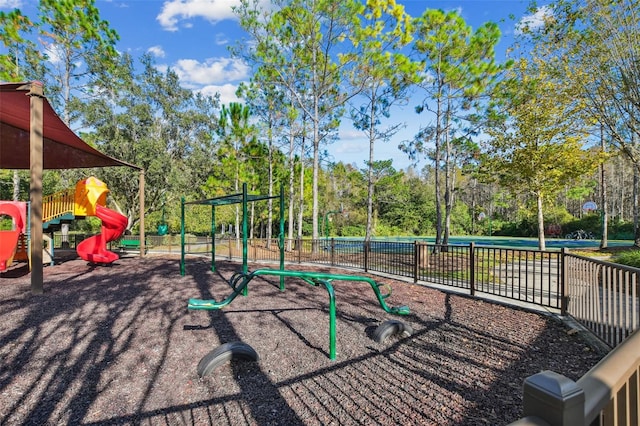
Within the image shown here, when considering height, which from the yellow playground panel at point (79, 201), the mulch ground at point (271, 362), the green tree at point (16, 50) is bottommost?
the mulch ground at point (271, 362)

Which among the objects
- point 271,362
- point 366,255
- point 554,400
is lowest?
point 271,362

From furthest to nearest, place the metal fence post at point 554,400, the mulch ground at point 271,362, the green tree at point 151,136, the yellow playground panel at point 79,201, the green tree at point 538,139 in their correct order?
the green tree at point 151,136, the green tree at point 538,139, the yellow playground panel at point 79,201, the mulch ground at point 271,362, the metal fence post at point 554,400

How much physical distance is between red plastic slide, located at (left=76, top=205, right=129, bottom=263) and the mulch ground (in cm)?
417

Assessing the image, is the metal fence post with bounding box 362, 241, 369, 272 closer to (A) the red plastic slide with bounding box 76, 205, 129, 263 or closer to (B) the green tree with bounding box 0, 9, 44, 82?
(A) the red plastic slide with bounding box 76, 205, 129, 263

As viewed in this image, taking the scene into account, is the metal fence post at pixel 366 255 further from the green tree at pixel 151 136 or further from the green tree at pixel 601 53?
the green tree at pixel 151 136

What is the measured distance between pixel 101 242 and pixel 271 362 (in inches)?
386

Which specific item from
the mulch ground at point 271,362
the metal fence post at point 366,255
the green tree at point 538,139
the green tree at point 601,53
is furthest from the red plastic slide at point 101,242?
the green tree at point 538,139

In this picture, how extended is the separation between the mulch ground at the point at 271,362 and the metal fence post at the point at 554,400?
1982 millimetres

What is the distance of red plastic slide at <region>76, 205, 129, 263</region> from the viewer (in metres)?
10.6

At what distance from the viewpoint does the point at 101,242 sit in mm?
10859

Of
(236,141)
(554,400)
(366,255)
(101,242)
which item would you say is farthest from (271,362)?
(236,141)

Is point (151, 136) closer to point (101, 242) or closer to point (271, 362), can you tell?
point (101, 242)

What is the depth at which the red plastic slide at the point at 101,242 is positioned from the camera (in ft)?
34.7

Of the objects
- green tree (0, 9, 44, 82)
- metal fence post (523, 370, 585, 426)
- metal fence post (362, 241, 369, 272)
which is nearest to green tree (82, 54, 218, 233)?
green tree (0, 9, 44, 82)
